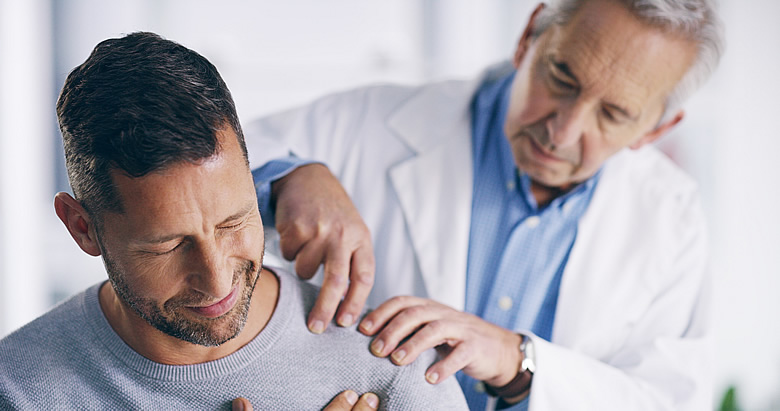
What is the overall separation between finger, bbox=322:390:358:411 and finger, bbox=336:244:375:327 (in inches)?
4.2

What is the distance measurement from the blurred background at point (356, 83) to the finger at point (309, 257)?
1879mm

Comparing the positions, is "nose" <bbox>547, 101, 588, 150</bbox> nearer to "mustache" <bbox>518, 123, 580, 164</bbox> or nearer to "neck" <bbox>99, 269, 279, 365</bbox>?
"mustache" <bbox>518, 123, 580, 164</bbox>

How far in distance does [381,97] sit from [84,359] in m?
0.82

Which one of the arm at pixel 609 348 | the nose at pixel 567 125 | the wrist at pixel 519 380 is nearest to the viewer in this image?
the arm at pixel 609 348

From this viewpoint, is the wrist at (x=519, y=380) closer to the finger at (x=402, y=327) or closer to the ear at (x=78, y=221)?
the finger at (x=402, y=327)

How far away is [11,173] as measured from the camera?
2529mm

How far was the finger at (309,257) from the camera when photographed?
41.4 inches

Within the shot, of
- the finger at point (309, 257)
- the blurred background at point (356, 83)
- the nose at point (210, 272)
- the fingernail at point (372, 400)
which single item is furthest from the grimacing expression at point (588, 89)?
the blurred background at point (356, 83)

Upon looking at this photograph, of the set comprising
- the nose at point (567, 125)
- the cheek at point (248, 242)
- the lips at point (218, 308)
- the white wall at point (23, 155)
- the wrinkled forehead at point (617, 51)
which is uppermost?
the wrinkled forehead at point (617, 51)

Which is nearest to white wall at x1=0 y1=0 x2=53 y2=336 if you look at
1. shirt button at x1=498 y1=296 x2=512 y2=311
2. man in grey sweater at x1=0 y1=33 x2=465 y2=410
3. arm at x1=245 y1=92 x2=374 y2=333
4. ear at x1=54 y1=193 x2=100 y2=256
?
arm at x1=245 y1=92 x2=374 y2=333

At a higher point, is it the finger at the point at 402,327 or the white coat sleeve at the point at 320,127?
the white coat sleeve at the point at 320,127

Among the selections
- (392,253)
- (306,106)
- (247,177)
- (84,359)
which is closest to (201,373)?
(84,359)

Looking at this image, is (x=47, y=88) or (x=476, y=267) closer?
(x=476, y=267)

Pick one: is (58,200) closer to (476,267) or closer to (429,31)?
(476,267)
